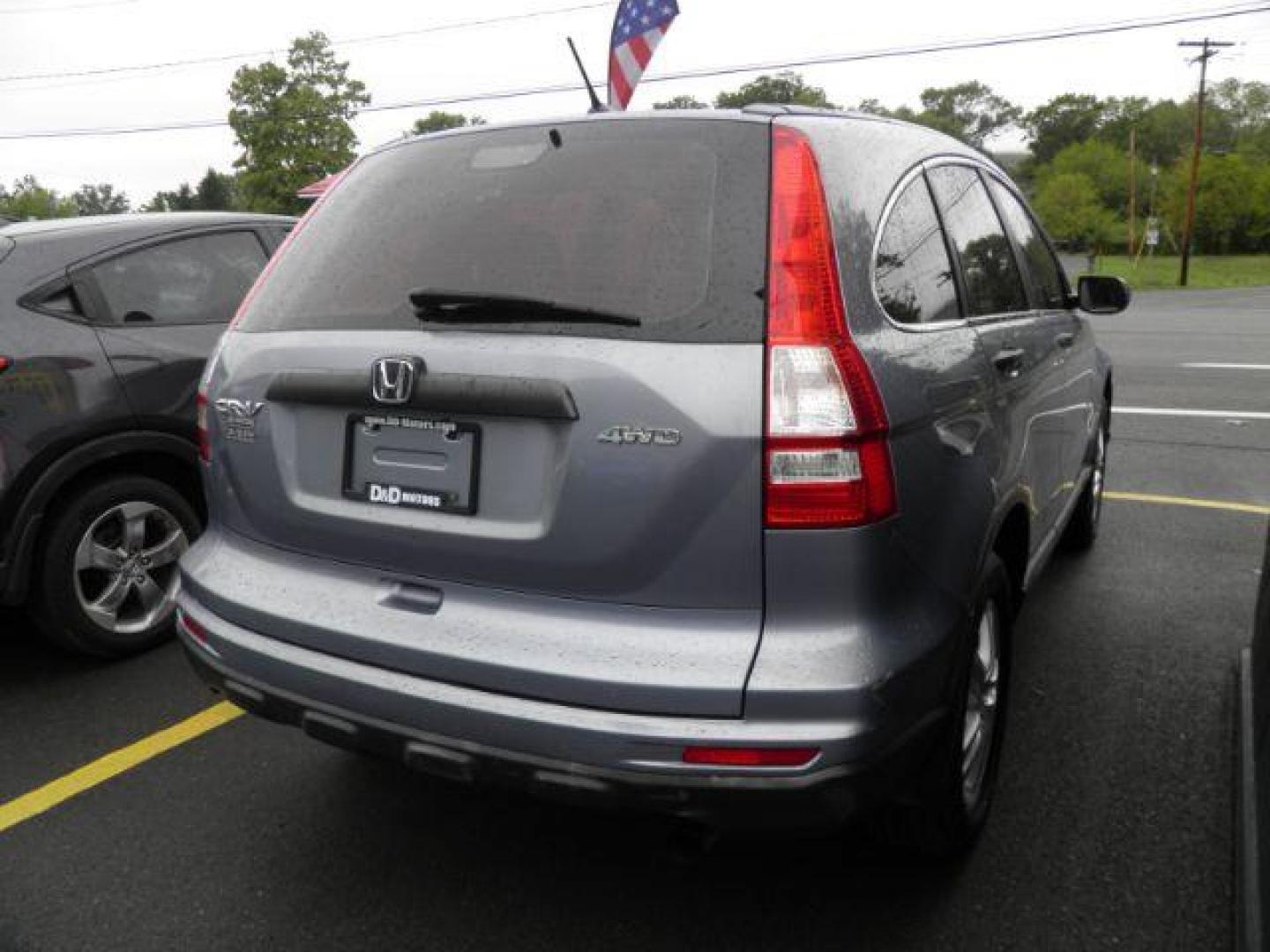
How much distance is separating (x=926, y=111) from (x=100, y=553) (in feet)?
438

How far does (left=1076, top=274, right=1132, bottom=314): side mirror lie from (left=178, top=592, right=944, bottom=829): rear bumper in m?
2.57

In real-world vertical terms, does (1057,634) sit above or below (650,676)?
below

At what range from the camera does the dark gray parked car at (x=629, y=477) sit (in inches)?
68.4

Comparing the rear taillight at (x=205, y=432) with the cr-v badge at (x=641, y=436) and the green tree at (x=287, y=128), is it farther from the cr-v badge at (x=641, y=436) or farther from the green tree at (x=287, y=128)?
the green tree at (x=287, y=128)

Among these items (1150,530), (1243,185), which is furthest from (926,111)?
(1150,530)

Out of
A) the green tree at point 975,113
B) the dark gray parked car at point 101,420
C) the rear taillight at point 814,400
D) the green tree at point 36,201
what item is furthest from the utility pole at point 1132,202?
the green tree at point 36,201

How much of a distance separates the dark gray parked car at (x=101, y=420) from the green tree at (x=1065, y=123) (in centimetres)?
12036

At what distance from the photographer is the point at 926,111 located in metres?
124

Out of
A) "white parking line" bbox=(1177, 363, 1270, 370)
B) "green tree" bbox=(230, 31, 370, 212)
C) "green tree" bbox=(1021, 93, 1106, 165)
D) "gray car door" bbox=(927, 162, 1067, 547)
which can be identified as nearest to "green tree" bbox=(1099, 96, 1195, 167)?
"green tree" bbox=(1021, 93, 1106, 165)

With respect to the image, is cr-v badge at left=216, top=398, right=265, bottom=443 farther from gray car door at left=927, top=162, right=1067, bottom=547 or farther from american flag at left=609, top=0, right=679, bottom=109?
american flag at left=609, top=0, right=679, bottom=109

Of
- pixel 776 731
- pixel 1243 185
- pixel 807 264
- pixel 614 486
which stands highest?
pixel 807 264

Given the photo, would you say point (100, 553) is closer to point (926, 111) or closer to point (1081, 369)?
point (1081, 369)

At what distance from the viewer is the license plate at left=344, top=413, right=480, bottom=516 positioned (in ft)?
6.37

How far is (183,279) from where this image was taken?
4055 mm
